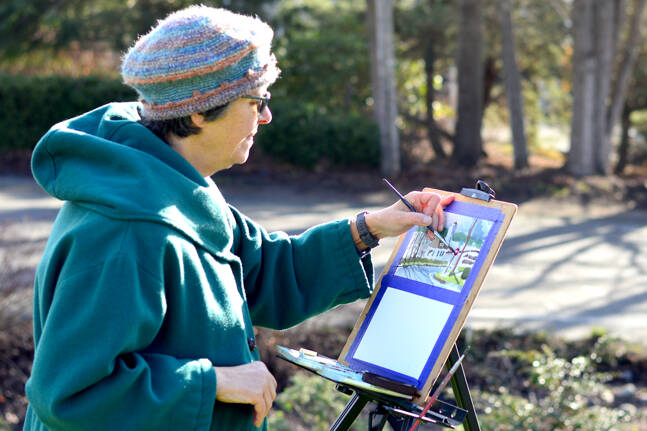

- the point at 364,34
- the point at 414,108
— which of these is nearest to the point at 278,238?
the point at 364,34

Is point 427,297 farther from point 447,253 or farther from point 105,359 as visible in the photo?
point 105,359

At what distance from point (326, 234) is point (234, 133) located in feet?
1.99

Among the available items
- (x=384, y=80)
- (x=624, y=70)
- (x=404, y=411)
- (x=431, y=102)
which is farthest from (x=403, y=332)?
(x=431, y=102)

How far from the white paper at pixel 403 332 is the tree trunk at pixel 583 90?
12.6 meters

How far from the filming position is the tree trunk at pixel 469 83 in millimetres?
15148

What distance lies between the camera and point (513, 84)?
15266 mm

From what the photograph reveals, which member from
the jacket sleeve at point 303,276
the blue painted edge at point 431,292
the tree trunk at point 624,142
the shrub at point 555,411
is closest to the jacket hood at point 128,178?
the jacket sleeve at point 303,276

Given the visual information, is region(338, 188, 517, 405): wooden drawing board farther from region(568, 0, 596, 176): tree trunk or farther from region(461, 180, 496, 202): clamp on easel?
region(568, 0, 596, 176): tree trunk

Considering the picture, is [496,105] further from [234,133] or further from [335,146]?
[234,133]

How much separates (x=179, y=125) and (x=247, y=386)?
65 cm

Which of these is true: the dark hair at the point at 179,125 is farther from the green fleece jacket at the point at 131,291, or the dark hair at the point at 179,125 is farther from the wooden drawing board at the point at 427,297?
the wooden drawing board at the point at 427,297

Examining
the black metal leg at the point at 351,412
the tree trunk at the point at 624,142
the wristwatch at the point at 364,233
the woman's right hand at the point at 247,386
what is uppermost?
the wristwatch at the point at 364,233

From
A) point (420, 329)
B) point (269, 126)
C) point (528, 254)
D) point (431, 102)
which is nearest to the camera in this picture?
point (420, 329)

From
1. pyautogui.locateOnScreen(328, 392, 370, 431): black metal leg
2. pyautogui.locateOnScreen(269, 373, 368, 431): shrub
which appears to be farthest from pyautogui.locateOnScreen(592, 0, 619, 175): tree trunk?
pyautogui.locateOnScreen(328, 392, 370, 431): black metal leg
